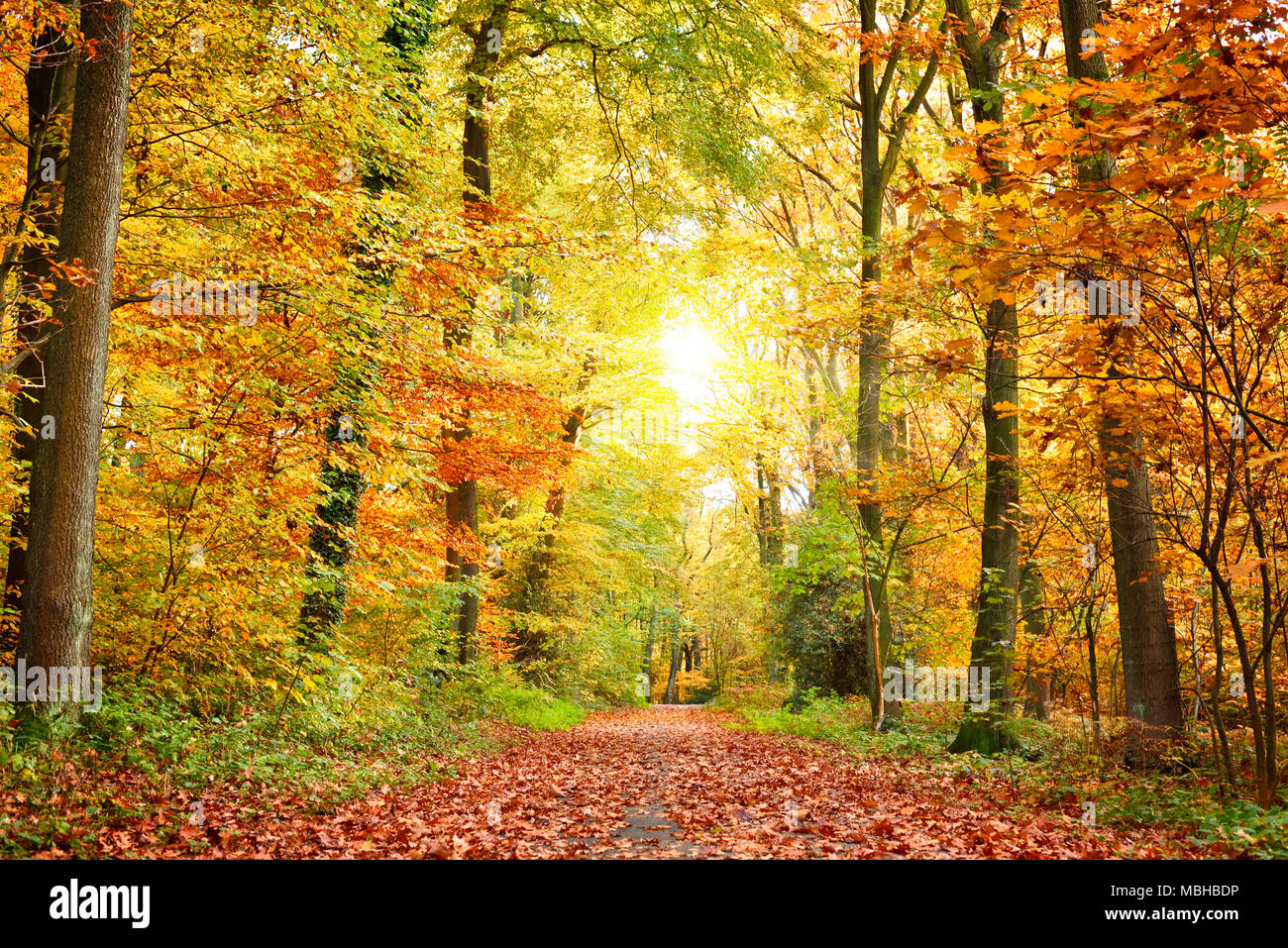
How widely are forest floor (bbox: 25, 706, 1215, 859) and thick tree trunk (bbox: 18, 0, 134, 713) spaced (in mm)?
1835

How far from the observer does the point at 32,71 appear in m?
7.62

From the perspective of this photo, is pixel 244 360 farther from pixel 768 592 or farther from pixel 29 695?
pixel 768 592

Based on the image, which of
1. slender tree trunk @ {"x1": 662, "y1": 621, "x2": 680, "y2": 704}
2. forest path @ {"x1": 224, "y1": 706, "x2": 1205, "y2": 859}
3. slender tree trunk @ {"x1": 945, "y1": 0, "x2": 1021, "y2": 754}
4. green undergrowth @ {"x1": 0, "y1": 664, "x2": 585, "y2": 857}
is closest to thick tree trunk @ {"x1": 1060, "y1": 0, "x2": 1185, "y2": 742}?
forest path @ {"x1": 224, "y1": 706, "x2": 1205, "y2": 859}

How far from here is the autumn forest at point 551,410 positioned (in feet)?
16.7

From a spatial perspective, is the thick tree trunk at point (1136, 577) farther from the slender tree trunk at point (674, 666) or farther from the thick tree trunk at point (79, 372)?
the slender tree trunk at point (674, 666)

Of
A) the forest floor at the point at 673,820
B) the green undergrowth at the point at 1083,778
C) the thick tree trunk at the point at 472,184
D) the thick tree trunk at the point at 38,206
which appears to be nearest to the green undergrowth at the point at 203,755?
the forest floor at the point at 673,820

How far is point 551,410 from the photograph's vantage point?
1325 centimetres

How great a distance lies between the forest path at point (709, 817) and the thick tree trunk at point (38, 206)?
4170 millimetres

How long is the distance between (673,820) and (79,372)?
5.94 m

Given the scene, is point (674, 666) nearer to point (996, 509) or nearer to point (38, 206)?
point (996, 509)

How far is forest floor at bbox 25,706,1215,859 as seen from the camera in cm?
493

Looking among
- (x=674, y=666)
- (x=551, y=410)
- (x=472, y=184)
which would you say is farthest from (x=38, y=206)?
(x=674, y=666)
